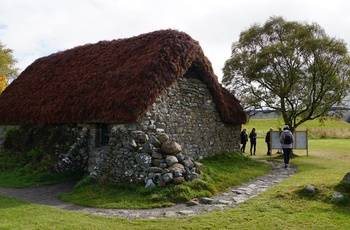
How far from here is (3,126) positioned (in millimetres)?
16844

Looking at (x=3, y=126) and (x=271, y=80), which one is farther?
(x=271, y=80)

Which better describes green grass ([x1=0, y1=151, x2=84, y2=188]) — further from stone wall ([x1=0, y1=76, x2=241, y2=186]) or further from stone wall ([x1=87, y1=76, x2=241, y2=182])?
stone wall ([x1=87, y1=76, x2=241, y2=182])

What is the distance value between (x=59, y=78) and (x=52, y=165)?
491 cm

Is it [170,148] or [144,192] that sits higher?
[170,148]

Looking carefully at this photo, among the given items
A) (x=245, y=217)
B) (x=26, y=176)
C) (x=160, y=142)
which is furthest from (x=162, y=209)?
(x=26, y=176)

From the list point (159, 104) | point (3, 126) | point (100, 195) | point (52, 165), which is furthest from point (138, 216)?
point (3, 126)

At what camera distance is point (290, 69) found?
66.1 ft

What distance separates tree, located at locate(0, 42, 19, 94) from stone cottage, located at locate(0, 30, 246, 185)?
565 inches

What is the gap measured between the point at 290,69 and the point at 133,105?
40.4ft

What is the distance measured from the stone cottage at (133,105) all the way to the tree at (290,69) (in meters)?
4.06

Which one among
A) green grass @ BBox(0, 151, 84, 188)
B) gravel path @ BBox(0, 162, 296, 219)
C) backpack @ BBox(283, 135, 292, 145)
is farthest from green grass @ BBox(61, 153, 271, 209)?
backpack @ BBox(283, 135, 292, 145)

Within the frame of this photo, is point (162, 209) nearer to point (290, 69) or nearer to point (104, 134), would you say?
point (104, 134)

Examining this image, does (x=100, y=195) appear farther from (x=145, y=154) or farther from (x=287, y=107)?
(x=287, y=107)

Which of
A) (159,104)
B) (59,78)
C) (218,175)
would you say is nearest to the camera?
(218,175)
